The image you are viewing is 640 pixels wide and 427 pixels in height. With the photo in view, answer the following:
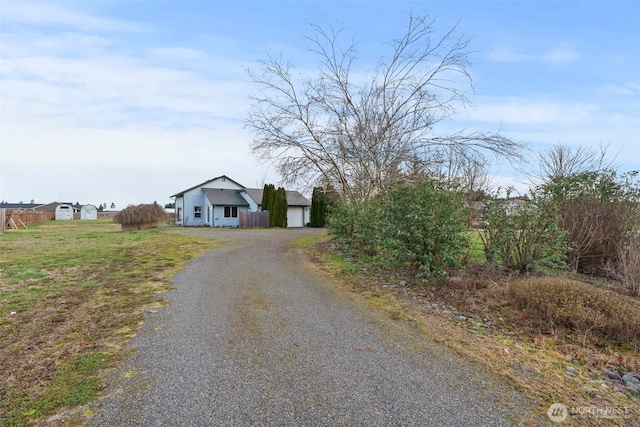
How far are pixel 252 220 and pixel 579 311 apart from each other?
79.8 ft

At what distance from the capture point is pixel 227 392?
2.80 metres

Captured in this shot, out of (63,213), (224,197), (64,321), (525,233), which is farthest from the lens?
(63,213)

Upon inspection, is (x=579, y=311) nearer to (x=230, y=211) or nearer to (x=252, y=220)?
(x=252, y=220)

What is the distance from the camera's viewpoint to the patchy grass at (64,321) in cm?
278

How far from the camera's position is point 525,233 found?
6.94 m

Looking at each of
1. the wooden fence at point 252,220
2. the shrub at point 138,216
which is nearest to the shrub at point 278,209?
the wooden fence at point 252,220

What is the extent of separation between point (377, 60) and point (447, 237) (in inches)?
320

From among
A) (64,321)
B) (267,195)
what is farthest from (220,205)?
(64,321)

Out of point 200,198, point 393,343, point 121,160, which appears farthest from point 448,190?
point 200,198

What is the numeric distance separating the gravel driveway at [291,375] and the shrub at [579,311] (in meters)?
2.30

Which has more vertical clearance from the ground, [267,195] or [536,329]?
[267,195]

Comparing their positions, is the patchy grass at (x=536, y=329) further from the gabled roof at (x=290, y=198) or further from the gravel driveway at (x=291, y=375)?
the gabled roof at (x=290, y=198)

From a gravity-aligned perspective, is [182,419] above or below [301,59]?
below

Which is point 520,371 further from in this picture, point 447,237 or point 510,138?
point 510,138
